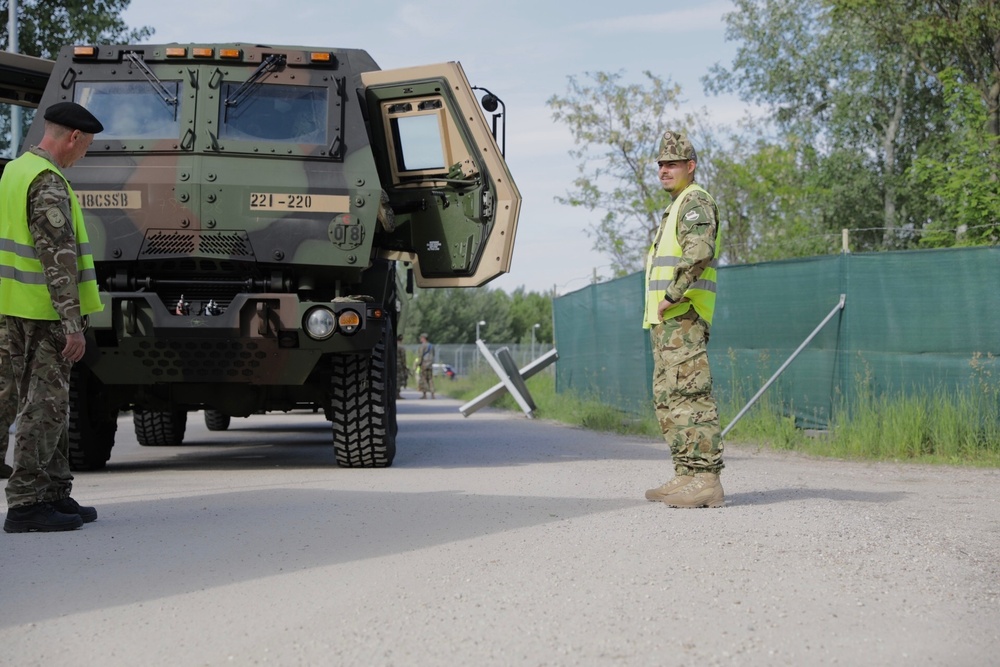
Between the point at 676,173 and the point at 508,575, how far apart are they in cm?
298

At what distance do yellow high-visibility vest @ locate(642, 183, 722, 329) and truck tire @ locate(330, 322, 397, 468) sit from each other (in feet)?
9.27

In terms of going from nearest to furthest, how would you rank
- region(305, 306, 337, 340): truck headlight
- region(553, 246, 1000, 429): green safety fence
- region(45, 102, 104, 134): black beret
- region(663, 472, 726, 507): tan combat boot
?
region(45, 102, 104, 134): black beret < region(663, 472, 726, 507): tan combat boot < region(305, 306, 337, 340): truck headlight < region(553, 246, 1000, 429): green safety fence

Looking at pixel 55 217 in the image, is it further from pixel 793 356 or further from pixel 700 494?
pixel 793 356

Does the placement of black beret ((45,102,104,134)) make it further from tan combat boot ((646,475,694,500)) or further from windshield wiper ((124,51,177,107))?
tan combat boot ((646,475,694,500))

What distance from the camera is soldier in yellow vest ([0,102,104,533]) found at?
596cm

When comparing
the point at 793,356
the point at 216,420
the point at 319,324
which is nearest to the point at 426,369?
the point at 216,420

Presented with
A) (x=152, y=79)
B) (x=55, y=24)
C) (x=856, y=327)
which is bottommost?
(x=856, y=327)

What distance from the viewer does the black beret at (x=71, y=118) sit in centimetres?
604

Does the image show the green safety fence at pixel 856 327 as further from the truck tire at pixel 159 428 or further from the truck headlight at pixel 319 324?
the truck tire at pixel 159 428

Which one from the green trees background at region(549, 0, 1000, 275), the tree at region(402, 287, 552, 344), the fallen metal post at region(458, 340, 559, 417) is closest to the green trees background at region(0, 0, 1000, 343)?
the green trees background at region(549, 0, 1000, 275)

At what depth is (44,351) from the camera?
19.7ft

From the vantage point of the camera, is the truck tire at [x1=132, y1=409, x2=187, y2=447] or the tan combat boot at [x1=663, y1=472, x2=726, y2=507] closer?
the tan combat boot at [x1=663, y1=472, x2=726, y2=507]

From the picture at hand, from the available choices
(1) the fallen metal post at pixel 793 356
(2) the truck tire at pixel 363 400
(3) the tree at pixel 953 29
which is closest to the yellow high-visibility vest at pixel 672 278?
(2) the truck tire at pixel 363 400

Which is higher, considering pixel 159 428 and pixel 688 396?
pixel 688 396
